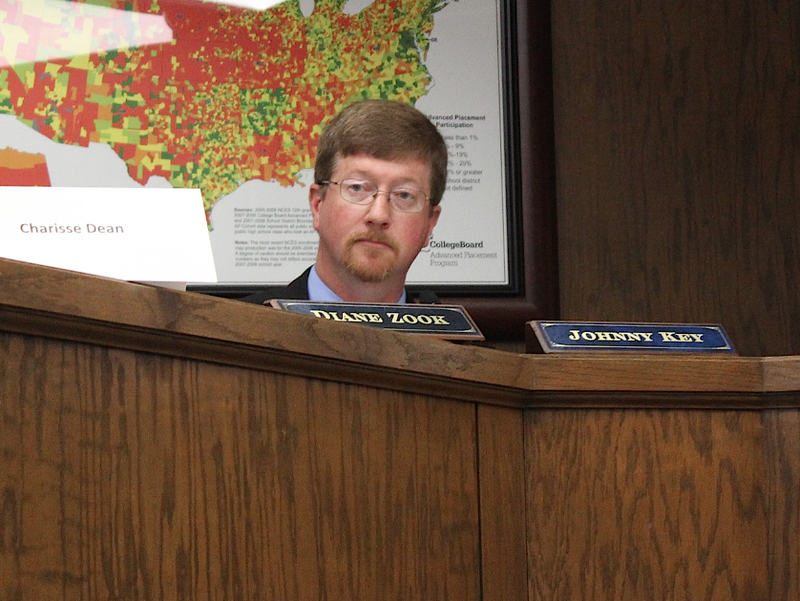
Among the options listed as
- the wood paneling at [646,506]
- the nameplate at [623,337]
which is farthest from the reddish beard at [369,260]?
the wood paneling at [646,506]

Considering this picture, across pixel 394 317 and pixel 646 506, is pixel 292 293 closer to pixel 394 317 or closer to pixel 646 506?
pixel 394 317

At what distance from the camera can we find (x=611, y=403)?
Result: 1.10 meters

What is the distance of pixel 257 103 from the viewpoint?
7.06 ft

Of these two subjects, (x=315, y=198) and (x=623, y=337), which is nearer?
→ (x=623, y=337)

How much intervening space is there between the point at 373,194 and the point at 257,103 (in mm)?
523

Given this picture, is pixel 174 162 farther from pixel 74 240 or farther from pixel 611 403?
pixel 611 403

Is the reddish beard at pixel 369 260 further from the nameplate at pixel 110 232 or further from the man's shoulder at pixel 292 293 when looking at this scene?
the nameplate at pixel 110 232

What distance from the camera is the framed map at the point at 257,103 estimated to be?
203 centimetres

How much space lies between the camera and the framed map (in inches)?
Result: 79.7

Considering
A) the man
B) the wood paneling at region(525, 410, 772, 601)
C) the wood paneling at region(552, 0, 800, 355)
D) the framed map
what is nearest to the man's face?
the man

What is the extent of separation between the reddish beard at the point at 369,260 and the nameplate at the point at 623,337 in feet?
2.04

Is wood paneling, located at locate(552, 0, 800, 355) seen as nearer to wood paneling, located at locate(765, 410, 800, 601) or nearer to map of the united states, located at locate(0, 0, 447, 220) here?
map of the united states, located at locate(0, 0, 447, 220)

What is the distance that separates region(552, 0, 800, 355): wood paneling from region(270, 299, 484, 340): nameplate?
3.94 feet

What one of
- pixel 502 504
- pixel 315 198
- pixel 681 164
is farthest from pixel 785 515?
pixel 681 164
